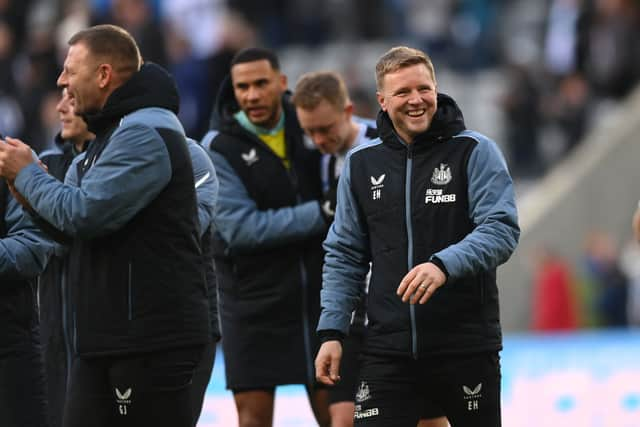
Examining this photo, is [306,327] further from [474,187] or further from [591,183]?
[591,183]

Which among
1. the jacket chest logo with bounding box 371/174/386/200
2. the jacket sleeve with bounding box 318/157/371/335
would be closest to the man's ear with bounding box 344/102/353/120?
the jacket sleeve with bounding box 318/157/371/335

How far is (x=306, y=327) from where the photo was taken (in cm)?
928

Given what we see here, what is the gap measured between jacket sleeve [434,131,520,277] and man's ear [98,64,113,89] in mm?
1620

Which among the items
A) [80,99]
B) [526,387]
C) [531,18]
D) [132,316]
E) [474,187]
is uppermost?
[531,18]

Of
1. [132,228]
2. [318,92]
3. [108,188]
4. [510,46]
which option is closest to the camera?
[108,188]

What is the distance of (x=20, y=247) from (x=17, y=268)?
0.32ft

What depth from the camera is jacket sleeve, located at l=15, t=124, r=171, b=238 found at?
664 cm

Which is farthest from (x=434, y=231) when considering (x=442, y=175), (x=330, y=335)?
(x=330, y=335)

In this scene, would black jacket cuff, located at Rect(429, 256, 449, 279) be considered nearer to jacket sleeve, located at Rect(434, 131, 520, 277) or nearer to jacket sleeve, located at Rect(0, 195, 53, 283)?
jacket sleeve, located at Rect(434, 131, 520, 277)

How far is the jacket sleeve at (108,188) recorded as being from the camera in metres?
6.64

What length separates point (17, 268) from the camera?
7.40 metres

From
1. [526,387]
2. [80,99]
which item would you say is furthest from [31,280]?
[526,387]

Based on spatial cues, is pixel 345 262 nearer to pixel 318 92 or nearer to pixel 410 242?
pixel 410 242

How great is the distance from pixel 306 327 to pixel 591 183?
562 inches
